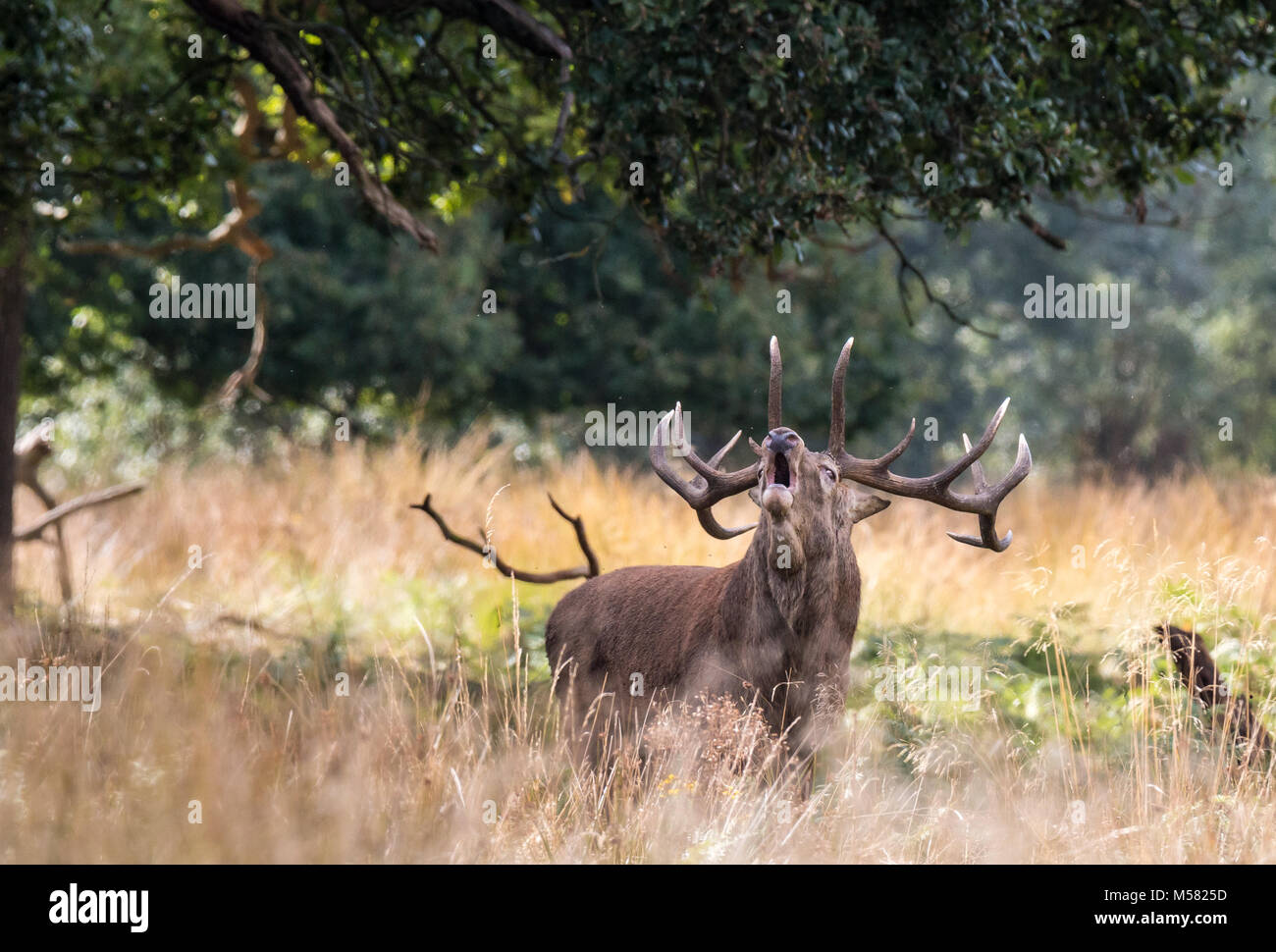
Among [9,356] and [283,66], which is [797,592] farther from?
[9,356]

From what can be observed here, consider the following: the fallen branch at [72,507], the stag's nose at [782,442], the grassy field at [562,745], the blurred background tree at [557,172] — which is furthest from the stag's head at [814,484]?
the fallen branch at [72,507]

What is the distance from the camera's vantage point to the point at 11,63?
742 centimetres

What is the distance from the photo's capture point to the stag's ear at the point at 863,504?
5781 millimetres

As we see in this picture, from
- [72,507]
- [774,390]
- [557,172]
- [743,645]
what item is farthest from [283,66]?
[72,507]

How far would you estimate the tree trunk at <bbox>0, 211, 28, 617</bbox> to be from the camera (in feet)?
29.7

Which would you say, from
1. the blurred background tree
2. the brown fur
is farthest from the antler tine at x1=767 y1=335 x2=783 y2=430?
the blurred background tree

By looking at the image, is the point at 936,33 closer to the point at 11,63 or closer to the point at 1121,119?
the point at 1121,119

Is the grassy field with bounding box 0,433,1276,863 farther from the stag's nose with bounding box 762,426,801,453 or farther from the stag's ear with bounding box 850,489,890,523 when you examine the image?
the stag's nose with bounding box 762,426,801,453

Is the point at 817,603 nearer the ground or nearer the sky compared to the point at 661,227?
nearer the ground

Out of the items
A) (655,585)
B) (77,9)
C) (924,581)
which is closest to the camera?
(655,585)

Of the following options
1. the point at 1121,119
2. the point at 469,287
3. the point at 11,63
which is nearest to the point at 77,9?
the point at 11,63

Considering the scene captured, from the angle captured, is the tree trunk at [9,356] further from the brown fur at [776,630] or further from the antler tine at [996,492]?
the antler tine at [996,492]

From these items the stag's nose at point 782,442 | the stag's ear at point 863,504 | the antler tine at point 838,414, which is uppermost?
the antler tine at point 838,414

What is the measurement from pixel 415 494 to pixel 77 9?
486 cm
